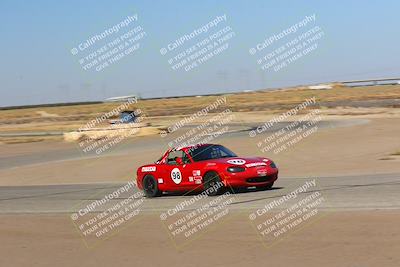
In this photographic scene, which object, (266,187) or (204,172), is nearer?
(204,172)

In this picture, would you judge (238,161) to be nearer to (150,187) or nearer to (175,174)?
(175,174)

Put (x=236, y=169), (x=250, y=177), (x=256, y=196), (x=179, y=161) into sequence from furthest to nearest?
1. (x=179, y=161)
2. (x=250, y=177)
3. (x=236, y=169)
4. (x=256, y=196)

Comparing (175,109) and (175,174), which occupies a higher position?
(175,174)

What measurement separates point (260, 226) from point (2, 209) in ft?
26.9

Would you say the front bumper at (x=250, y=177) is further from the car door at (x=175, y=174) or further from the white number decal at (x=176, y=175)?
the white number decal at (x=176, y=175)

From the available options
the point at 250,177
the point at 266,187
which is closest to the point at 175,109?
the point at 266,187

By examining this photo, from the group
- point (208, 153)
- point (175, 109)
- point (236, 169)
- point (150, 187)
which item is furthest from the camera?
point (175, 109)

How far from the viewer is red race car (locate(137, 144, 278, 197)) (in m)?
14.9

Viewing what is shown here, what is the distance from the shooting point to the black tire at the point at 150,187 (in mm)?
16609

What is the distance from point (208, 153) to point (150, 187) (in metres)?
1.84

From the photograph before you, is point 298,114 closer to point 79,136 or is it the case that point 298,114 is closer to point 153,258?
point 79,136

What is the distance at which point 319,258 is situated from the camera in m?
7.80

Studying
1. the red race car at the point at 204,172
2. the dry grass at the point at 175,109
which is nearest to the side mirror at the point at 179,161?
the red race car at the point at 204,172

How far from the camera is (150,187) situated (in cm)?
1677
